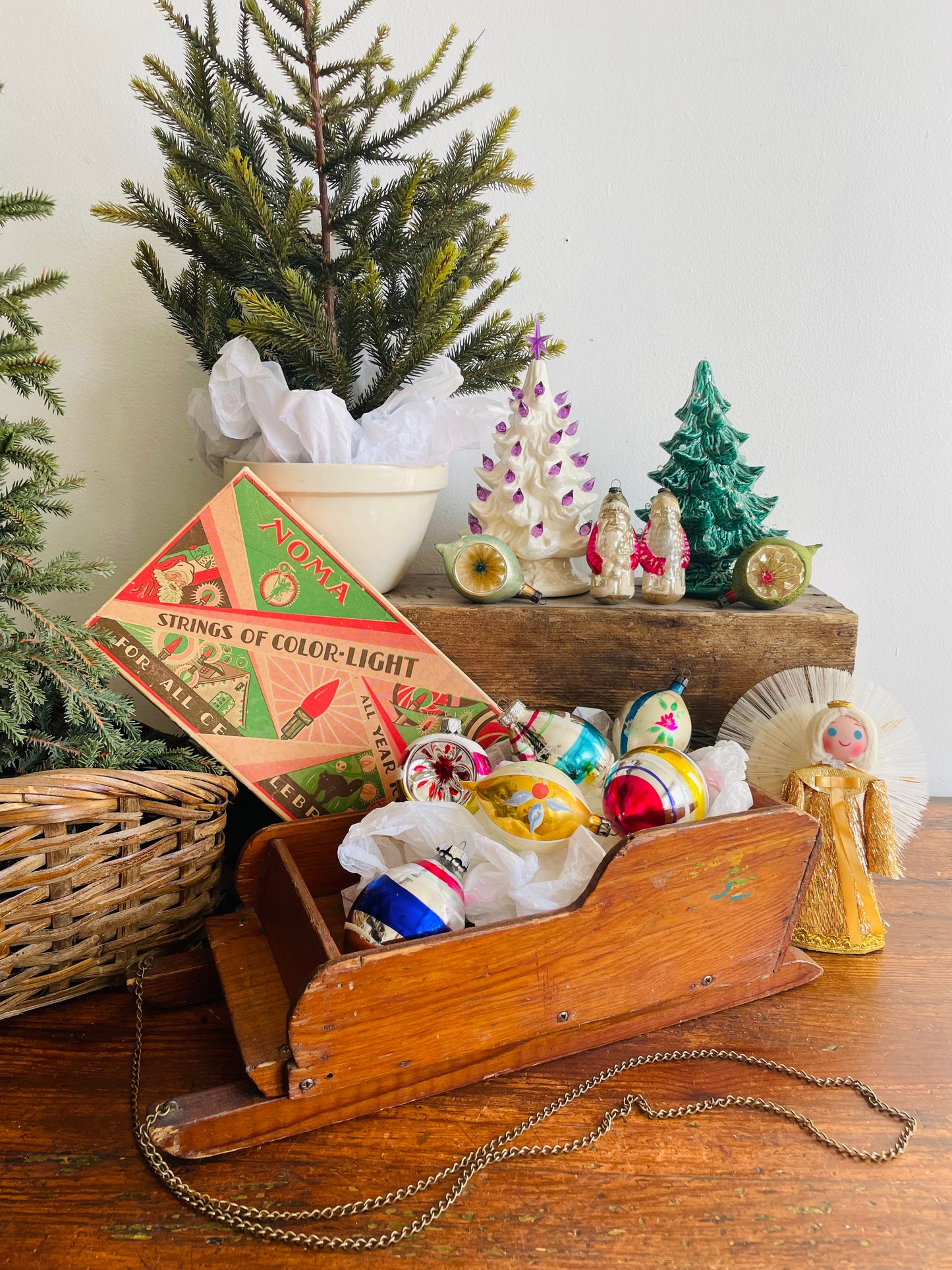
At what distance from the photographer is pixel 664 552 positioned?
902 mm

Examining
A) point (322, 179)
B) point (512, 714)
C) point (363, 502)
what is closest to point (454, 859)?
point (512, 714)

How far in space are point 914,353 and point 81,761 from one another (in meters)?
1.10

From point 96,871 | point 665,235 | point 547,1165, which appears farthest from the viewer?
point 665,235

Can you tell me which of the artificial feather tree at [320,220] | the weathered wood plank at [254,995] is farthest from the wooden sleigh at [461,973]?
the artificial feather tree at [320,220]

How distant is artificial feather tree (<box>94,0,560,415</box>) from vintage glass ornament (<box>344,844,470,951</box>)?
1.69ft

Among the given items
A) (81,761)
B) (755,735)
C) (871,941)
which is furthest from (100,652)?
(871,941)

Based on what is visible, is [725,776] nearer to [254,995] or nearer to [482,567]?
[482,567]

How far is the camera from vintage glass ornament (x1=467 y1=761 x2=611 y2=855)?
0.70 meters

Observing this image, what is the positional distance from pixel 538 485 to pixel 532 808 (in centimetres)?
38

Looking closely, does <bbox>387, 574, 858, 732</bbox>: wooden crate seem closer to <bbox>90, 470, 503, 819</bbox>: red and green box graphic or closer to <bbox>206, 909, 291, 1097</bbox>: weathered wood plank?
<bbox>90, 470, 503, 819</bbox>: red and green box graphic

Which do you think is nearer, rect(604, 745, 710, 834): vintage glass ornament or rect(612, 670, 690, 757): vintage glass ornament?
rect(604, 745, 710, 834): vintage glass ornament

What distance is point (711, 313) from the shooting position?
3.54ft

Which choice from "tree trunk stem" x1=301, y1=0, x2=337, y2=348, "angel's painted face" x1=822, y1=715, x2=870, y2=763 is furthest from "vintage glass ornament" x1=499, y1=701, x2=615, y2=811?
"tree trunk stem" x1=301, y1=0, x2=337, y2=348

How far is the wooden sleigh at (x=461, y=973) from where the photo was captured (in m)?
0.55
